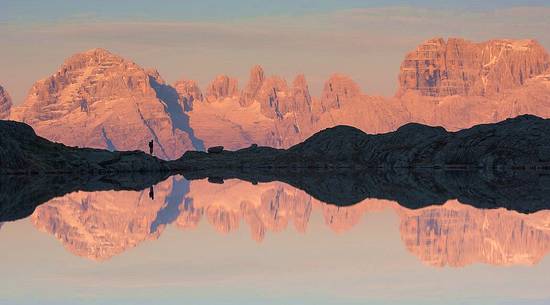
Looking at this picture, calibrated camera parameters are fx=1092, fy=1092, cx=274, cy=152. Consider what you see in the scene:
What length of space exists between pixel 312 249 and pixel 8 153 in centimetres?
12604

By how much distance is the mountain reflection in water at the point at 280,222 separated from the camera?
4816cm

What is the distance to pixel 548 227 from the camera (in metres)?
59.0

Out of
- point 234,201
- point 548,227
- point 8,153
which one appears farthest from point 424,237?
point 8,153

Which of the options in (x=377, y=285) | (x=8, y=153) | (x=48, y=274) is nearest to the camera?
(x=377, y=285)

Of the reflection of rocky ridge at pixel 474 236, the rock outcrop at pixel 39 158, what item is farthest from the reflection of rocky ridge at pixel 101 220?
the rock outcrop at pixel 39 158

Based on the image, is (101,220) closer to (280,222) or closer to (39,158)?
(280,222)

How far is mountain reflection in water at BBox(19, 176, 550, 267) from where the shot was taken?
4816cm

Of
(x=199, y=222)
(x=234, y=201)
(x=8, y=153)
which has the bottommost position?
(x=8, y=153)

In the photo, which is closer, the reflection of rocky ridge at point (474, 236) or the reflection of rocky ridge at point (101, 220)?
the reflection of rocky ridge at point (474, 236)

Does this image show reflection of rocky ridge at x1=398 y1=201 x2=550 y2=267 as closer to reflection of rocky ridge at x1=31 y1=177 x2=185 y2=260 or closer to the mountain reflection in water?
the mountain reflection in water

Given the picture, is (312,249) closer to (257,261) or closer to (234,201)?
(257,261)

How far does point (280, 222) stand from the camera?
220 ft

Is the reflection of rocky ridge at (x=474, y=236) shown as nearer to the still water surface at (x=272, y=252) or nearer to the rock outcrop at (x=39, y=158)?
the still water surface at (x=272, y=252)

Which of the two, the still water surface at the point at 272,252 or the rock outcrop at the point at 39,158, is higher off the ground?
the still water surface at the point at 272,252
